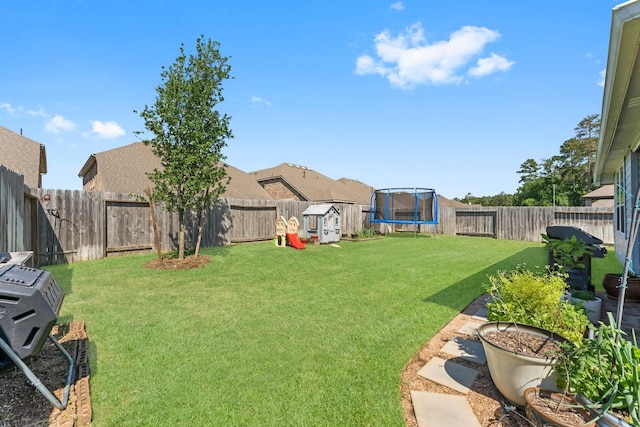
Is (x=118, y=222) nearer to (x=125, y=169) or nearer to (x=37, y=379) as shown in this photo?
(x=37, y=379)

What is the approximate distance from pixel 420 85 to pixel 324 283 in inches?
356

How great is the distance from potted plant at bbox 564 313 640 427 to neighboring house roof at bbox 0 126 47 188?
15.7 meters

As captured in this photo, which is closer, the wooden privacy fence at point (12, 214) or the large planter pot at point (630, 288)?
the wooden privacy fence at point (12, 214)

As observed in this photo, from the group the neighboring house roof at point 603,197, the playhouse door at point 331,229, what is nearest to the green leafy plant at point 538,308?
the playhouse door at point 331,229

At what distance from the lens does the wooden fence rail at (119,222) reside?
18.4 ft

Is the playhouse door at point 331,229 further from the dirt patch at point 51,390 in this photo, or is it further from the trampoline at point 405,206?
the dirt patch at point 51,390

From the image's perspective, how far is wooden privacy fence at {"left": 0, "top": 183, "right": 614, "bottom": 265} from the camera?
221 inches

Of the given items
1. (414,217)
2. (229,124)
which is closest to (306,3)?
(229,124)

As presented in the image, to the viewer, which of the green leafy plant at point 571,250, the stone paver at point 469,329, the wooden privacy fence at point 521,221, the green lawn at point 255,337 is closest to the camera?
the green lawn at point 255,337

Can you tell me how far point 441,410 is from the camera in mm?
2027

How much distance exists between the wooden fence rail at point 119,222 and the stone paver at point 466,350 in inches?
231

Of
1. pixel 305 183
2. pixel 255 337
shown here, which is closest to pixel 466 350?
pixel 255 337

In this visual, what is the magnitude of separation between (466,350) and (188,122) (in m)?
7.38

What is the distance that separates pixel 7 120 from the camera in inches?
584
